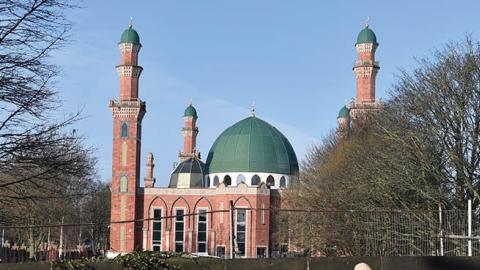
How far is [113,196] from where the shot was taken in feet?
229

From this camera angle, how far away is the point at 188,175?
80688 mm

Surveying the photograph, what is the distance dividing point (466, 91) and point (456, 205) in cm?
434

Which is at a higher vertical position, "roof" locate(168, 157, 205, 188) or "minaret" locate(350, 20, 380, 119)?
"minaret" locate(350, 20, 380, 119)

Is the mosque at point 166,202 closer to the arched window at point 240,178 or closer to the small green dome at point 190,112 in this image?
the arched window at point 240,178

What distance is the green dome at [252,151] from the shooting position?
253 ft

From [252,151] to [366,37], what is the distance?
728 inches

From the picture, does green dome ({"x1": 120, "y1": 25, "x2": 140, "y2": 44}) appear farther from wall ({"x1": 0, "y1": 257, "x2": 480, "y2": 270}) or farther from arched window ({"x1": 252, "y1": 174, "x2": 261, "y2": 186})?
wall ({"x1": 0, "y1": 257, "x2": 480, "y2": 270})

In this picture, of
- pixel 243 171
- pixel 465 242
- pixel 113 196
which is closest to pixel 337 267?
pixel 465 242

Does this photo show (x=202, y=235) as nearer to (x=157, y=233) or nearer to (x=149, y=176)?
(x=157, y=233)

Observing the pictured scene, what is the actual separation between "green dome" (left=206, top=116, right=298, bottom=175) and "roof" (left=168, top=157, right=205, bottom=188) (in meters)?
1.67

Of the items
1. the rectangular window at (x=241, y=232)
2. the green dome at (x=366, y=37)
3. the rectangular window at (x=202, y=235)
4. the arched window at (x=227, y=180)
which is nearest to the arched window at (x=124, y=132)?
the rectangular window at (x=202, y=235)

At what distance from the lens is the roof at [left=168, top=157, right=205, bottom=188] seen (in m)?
80.2

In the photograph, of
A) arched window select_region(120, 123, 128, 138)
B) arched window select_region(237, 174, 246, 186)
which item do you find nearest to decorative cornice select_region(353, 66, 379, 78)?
arched window select_region(237, 174, 246, 186)

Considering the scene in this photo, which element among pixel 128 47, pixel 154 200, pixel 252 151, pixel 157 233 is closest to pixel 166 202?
pixel 154 200
